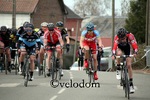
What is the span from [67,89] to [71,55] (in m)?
68.6

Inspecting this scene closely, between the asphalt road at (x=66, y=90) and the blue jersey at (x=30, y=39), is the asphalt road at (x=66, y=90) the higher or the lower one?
the lower one

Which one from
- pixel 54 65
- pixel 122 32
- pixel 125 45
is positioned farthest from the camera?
pixel 54 65

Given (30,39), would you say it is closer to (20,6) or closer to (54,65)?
(54,65)

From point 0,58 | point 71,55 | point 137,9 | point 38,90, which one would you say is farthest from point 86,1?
point 38,90

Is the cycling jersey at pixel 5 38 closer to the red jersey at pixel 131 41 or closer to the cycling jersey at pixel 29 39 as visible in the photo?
the cycling jersey at pixel 29 39

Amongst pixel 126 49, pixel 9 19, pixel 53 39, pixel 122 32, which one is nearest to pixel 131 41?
pixel 126 49

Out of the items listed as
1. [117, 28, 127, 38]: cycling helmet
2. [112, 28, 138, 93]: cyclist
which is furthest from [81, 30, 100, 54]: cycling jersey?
[117, 28, 127, 38]: cycling helmet

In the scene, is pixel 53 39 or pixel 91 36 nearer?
pixel 91 36

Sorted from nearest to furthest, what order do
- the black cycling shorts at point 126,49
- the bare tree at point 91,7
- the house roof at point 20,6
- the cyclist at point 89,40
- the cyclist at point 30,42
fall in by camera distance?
1. the black cycling shorts at point 126,49
2. the cyclist at point 30,42
3. the cyclist at point 89,40
4. the house roof at point 20,6
5. the bare tree at point 91,7

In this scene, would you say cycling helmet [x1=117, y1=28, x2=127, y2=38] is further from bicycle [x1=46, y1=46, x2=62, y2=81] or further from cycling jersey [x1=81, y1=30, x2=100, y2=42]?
bicycle [x1=46, y1=46, x2=62, y2=81]

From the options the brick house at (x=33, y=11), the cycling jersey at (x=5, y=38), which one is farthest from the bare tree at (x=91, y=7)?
the cycling jersey at (x=5, y=38)

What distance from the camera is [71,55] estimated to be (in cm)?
8581

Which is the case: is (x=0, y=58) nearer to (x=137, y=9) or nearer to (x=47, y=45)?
(x=47, y=45)

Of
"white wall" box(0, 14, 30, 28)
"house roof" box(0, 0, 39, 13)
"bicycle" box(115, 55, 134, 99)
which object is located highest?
"house roof" box(0, 0, 39, 13)
